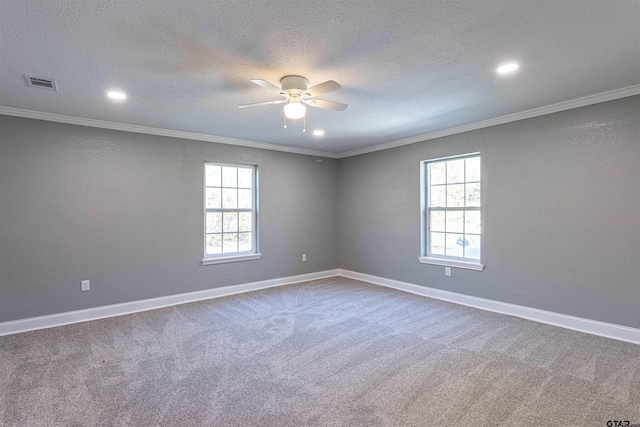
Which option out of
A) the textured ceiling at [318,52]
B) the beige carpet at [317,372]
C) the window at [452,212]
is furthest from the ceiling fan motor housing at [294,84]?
the window at [452,212]

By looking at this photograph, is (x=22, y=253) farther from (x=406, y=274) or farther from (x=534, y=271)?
(x=534, y=271)

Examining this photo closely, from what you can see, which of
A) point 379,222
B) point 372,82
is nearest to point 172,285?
point 379,222

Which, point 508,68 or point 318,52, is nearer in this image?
point 318,52

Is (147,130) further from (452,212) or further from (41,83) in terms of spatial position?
(452,212)

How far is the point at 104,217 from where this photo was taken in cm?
427

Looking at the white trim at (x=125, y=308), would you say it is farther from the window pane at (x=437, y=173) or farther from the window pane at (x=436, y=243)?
the window pane at (x=437, y=173)

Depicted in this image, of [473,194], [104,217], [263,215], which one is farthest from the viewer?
[263,215]

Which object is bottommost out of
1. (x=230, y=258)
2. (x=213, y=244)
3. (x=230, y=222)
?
(x=230, y=258)

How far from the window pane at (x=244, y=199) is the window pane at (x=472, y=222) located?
Answer: 335 centimetres

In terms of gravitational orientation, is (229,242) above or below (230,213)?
below

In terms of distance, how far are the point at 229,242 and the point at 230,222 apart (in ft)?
1.05

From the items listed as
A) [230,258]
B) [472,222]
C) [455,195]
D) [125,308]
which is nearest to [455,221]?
[472,222]

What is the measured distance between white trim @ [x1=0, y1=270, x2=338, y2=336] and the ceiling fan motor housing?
3387 mm

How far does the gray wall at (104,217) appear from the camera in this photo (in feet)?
12.3
